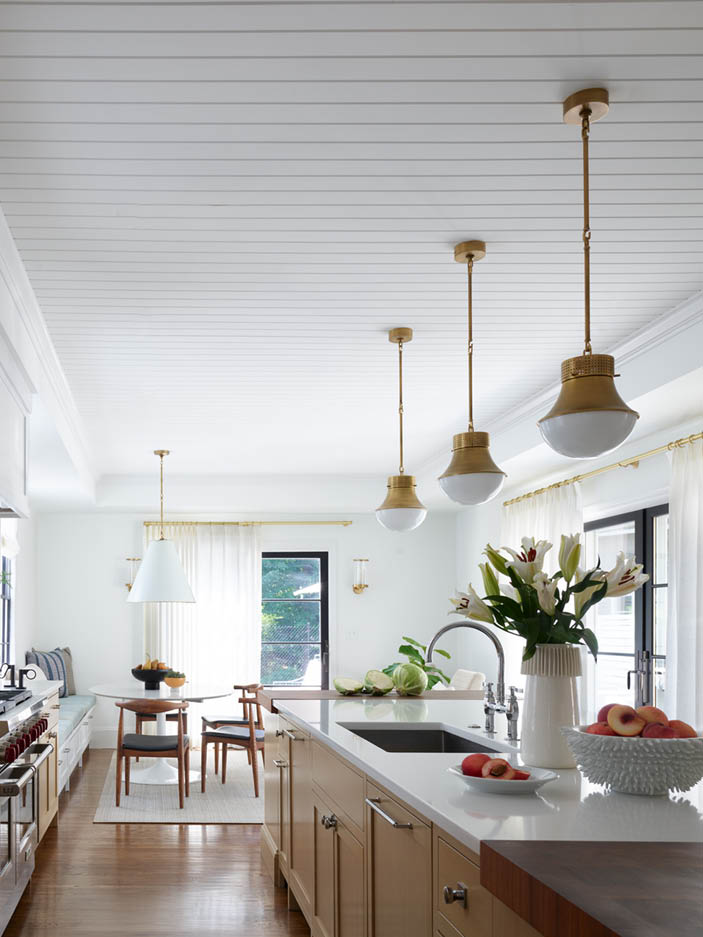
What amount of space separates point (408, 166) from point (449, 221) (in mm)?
449

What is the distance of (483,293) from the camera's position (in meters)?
3.90

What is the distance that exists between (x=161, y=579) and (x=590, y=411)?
5207 mm

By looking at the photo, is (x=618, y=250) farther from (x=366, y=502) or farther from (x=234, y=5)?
(x=366, y=502)

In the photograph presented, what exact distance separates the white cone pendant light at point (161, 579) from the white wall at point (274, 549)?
2267 mm

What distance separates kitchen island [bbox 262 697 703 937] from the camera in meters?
1.70

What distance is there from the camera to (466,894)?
1.83 meters

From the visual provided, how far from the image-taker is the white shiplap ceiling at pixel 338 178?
2.13 meters

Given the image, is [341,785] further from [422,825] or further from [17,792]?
[17,792]

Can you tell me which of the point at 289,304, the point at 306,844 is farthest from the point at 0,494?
the point at 306,844

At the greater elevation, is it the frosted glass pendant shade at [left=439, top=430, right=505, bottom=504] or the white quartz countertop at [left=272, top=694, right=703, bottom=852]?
the frosted glass pendant shade at [left=439, top=430, right=505, bottom=504]

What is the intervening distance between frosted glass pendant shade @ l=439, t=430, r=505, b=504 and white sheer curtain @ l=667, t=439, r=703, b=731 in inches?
64.4

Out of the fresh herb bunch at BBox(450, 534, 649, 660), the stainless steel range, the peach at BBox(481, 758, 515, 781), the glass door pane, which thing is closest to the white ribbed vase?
the fresh herb bunch at BBox(450, 534, 649, 660)

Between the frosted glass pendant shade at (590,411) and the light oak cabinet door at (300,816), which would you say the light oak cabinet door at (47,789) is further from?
the frosted glass pendant shade at (590,411)

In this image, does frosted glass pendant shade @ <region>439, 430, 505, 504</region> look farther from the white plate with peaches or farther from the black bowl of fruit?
the black bowl of fruit
